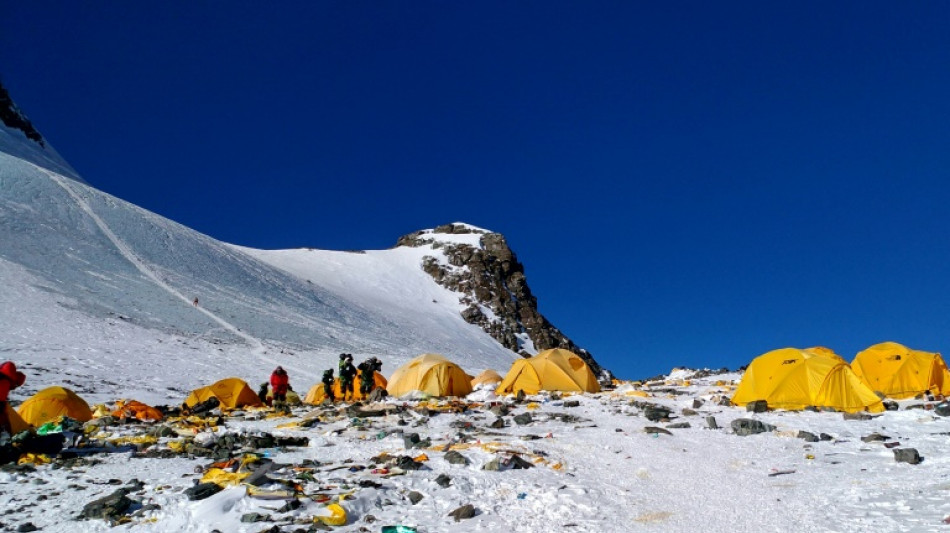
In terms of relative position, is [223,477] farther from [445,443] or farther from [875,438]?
[875,438]

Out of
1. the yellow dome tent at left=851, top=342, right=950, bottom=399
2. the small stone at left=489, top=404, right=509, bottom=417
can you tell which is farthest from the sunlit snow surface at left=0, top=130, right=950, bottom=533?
the yellow dome tent at left=851, top=342, right=950, bottom=399

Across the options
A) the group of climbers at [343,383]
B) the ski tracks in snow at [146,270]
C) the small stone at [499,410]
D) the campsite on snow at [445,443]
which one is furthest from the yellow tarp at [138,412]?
the ski tracks in snow at [146,270]

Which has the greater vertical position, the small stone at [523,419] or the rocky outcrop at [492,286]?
the rocky outcrop at [492,286]

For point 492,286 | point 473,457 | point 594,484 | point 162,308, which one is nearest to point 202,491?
point 473,457

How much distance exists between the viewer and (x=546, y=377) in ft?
78.6

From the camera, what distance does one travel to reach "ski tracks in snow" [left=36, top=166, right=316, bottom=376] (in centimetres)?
4178

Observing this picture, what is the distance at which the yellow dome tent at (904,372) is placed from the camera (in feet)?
65.8

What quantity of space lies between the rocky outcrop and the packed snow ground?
7201cm

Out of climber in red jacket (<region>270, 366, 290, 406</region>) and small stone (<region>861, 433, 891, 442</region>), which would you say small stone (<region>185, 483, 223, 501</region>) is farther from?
climber in red jacket (<region>270, 366, 290, 406</region>)

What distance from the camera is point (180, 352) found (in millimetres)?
35250

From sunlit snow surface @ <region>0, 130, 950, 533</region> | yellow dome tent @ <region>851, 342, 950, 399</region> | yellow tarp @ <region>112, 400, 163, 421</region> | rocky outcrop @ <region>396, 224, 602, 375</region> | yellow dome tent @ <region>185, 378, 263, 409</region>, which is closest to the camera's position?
sunlit snow surface @ <region>0, 130, 950, 533</region>

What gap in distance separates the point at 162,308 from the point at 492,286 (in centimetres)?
6138

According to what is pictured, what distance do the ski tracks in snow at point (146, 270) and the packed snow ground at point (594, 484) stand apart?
88.2 feet

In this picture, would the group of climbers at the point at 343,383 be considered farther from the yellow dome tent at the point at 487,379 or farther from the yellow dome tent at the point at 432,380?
the yellow dome tent at the point at 487,379
